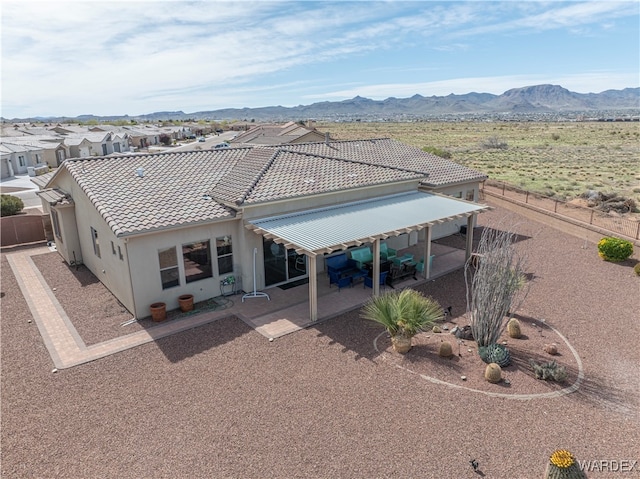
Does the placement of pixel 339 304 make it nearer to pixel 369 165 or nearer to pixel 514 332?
pixel 514 332

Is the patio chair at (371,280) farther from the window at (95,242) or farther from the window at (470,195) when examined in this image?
the window at (470,195)

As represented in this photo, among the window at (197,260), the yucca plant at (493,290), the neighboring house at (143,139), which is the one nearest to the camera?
the yucca plant at (493,290)

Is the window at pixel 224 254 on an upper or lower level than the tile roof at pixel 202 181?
lower

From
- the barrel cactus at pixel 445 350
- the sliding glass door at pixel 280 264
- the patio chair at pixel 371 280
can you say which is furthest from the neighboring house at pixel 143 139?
the barrel cactus at pixel 445 350

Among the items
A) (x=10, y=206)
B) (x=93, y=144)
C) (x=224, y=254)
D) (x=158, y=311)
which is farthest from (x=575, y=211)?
(x=93, y=144)

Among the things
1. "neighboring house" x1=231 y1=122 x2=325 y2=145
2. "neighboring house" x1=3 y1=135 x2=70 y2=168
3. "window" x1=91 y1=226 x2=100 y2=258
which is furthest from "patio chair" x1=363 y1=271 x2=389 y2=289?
"neighboring house" x1=3 y1=135 x2=70 y2=168

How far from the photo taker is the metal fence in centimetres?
2327

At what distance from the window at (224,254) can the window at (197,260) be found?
14.5 inches

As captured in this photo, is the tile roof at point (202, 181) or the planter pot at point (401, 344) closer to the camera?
the planter pot at point (401, 344)

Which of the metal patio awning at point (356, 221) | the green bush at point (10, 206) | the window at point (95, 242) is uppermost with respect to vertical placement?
the metal patio awning at point (356, 221)

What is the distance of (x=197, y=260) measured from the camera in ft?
52.0

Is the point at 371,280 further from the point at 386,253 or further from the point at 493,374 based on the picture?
the point at 493,374

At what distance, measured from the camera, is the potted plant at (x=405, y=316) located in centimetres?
1230

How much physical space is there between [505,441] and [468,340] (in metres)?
4.39
